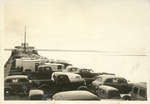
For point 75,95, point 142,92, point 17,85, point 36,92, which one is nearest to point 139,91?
point 142,92

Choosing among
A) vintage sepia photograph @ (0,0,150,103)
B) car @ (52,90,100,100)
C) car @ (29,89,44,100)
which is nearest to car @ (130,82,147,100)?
vintage sepia photograph @ (0,0,150,103)

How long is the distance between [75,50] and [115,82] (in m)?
0.32

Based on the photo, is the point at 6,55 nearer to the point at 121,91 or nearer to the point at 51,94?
the point at 51,94

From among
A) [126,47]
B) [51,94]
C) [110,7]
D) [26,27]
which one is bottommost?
[51,94]

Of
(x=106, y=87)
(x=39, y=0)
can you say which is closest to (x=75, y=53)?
(x=106, y=87)

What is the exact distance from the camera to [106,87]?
1521 mm

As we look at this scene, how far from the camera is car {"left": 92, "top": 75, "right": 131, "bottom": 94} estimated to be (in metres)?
1.52

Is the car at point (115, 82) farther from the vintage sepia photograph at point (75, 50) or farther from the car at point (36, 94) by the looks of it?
the car at point (36, 94)

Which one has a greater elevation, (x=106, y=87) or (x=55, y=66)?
(x=55, y=66)

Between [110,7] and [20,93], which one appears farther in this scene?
[110,7]

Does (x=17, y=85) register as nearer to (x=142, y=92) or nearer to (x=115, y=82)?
(x=115, y=82)

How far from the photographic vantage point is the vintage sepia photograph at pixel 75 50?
1.48 metres

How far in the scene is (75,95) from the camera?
149 cm

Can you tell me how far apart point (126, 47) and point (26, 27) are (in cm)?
65
